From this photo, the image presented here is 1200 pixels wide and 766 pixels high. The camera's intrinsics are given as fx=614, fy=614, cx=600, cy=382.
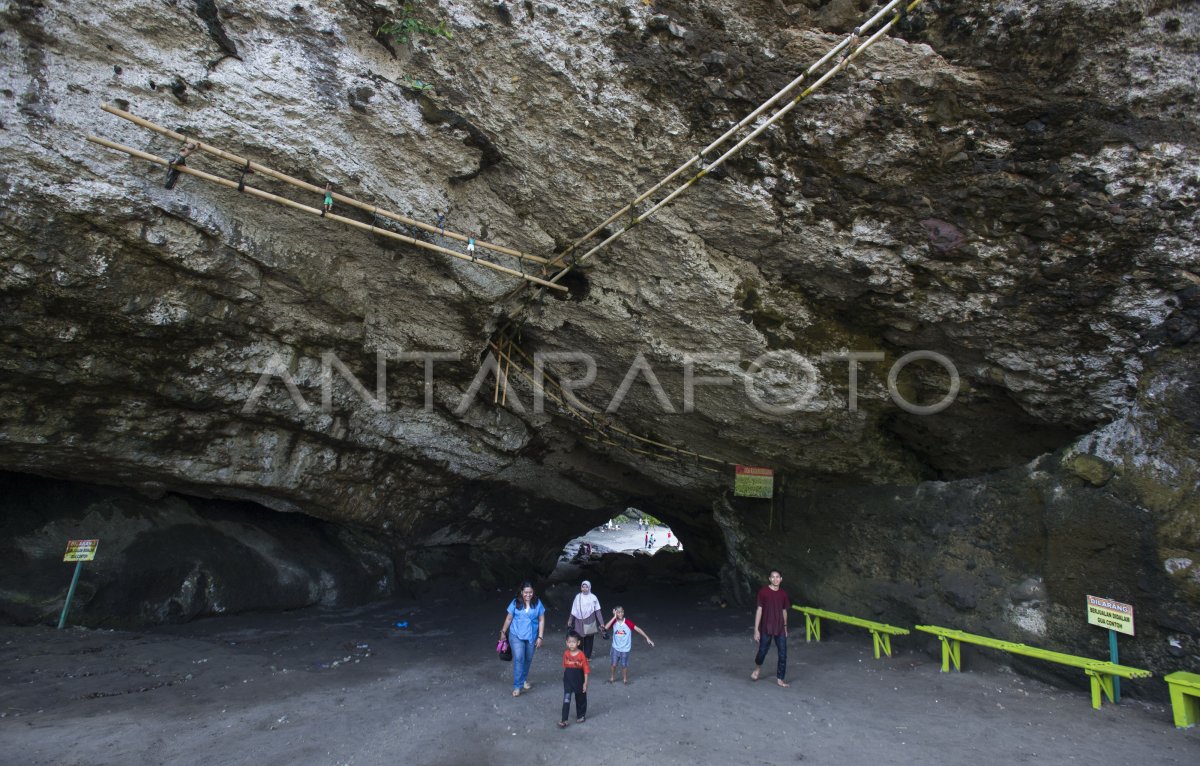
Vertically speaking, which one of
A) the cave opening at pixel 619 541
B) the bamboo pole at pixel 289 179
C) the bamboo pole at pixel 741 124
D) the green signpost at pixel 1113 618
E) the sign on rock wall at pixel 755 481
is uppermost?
the bamboo pole at pixel 741 124

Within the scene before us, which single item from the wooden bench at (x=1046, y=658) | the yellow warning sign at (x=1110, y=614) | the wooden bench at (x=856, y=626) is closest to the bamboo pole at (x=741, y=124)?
the yellow warning sign at (x=1110, y=614)

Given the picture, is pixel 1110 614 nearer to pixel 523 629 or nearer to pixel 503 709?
pixel 523 629

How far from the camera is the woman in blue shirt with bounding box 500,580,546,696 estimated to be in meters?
5.66

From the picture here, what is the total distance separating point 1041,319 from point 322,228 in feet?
23.4

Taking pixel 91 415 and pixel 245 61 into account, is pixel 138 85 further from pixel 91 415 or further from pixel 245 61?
pixel 91 415

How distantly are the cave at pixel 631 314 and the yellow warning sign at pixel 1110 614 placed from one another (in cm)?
10

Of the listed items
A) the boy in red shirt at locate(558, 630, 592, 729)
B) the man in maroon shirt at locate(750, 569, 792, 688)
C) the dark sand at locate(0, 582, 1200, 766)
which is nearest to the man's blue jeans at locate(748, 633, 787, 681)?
the man in maroon shirt at locate(750, 569, 792, 688)

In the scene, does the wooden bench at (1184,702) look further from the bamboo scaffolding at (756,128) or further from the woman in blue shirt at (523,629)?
the bamboo scaffolding at (756,128)

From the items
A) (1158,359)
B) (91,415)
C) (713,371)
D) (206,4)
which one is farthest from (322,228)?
(1158,359)

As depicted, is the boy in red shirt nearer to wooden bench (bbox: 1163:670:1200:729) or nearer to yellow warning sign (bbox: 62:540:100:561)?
wooden bench (bbox: 1163:670:1200:729)

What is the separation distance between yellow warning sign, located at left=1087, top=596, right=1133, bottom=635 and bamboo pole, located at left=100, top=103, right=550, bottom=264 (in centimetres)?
643

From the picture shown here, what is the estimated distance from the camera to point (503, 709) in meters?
5.49

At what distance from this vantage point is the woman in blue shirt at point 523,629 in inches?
223

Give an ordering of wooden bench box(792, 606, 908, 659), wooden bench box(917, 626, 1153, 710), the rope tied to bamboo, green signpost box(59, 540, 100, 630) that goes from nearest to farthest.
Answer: wooden bench box(917, 626, 1153, 710), the rope tied to bamboo, wooden bench box(792, 606, 908, 659), green signpost box(59, 540, 100, 630)
